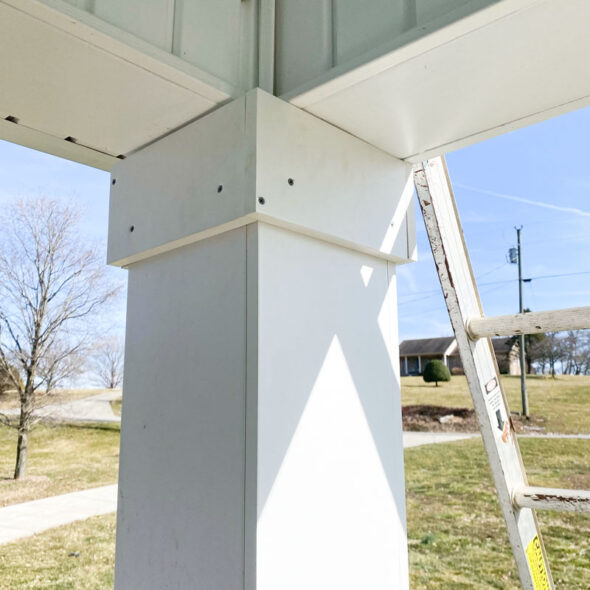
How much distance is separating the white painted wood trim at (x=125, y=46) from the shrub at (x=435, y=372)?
61.0 inches

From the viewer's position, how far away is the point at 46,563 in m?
2.74

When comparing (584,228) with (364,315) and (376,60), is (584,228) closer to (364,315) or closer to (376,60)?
(364,315)

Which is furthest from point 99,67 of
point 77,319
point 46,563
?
point 77,319

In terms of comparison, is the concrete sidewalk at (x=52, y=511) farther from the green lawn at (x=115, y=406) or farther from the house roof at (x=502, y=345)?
the house roof at (x=502, y=345)

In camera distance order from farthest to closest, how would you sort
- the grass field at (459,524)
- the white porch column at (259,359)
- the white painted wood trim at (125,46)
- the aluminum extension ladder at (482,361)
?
1. the grass field at (459,524)
2. the aluminum extension ladder at (482,361)
3. the white porch column at (259,359)
4. the white painted wood trim at (125,46)

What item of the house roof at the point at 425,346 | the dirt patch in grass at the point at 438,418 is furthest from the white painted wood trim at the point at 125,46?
the dirt patch in grass at the point at 438,418

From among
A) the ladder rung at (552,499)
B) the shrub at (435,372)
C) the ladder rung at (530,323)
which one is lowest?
the ladder rung at (552,499)

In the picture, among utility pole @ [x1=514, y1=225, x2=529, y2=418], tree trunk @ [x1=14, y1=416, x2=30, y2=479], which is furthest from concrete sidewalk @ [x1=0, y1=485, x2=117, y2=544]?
utility pole @ [x1=514, y1=225, x2=529, y2=418]

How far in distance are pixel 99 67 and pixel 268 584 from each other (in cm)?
62

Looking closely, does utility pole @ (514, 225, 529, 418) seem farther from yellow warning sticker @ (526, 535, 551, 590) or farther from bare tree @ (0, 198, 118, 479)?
bare tree @ (0, 198, 118, 479)

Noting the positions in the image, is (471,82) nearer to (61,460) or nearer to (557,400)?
(557,400)

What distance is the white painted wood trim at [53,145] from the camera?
71cm

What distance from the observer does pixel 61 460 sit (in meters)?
3.95

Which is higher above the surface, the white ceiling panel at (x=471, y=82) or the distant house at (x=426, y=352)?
the white ceiling panel at (x=471, y=82)
